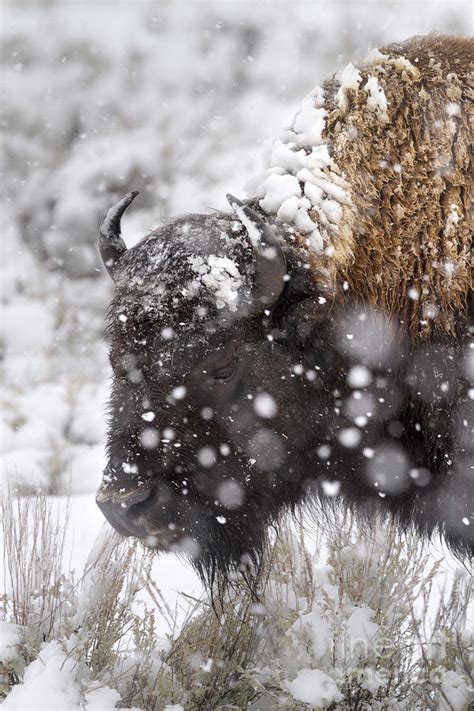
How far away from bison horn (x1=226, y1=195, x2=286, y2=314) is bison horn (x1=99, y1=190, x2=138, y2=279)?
2.27ft

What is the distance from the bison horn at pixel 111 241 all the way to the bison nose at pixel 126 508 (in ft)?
3.32

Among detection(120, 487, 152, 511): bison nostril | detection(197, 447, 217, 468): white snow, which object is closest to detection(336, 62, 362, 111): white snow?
detection(197, 447, 217, 468): white snow

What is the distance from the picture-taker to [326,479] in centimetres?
329

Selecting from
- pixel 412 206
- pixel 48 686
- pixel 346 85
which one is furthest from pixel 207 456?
pixel 346 85

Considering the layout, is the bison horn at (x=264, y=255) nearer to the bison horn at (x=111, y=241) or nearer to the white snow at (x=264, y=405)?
the white snow at (x=264, y=405)

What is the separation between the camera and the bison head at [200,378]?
111 inches

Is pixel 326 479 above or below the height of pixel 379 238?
below

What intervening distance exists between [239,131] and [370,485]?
11635 mm

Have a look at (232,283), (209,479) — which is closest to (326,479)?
(209,479)

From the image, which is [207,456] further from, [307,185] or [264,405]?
[307,185]

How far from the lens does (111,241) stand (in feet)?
10.6

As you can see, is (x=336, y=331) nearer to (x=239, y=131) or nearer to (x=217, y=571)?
(x=217, y=571)

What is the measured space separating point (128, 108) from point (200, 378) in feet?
40.4

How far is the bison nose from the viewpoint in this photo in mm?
2734
